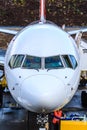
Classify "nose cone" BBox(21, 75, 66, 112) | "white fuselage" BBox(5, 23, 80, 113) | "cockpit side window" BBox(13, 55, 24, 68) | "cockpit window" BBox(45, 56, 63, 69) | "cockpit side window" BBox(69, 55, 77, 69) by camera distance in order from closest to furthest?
"nose cone" BBox(21, 75, 66, 112) < "white fuselage" BBox(5, 23, 80, 113) < "cockpit window" BBox(45, 56, 63, 69) < "cockpit side window" BBox(13, 55, 24, 68) < "cockpit side window" BBox(69, 55, 77, 69)

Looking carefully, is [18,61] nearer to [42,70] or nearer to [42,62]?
[42,62]

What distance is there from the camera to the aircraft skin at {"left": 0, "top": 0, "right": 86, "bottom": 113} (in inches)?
447

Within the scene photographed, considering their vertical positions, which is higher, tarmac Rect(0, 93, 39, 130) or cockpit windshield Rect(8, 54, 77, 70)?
cockpit windshield Rect(8, 54, 77, 70)

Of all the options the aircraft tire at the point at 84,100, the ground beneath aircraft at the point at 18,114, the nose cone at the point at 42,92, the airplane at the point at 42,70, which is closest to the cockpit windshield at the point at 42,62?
the airplane at the point at 42,70

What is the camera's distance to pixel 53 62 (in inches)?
488

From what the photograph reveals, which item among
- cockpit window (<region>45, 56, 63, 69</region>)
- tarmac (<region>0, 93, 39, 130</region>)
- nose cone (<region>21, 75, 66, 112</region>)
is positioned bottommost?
tarmac (<region>0, 93, 39, 130</region>)

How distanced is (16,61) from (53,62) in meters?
0.98

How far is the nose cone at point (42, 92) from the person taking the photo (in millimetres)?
11211

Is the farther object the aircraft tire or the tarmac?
the aircraft tire

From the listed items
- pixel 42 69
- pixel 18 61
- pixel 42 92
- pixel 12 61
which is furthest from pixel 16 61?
pixel 42 92

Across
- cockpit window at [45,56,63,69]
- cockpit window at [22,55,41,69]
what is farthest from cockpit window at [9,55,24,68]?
cockpit window at [45,56,63,69]

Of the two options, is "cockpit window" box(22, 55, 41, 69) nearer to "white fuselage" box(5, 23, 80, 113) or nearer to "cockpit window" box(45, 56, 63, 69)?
"white fuselage" box(5, 23, 80, 113)

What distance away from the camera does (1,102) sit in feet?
54.9

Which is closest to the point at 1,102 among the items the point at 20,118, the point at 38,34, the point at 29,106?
the point at 20,118
